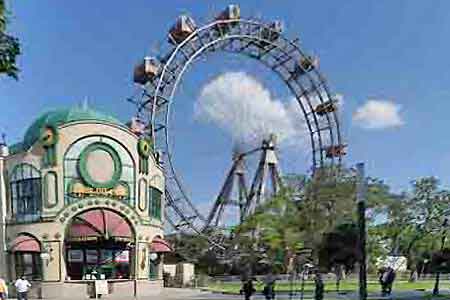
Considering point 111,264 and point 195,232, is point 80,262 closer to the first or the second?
point 111,264

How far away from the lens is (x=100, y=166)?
1797 inches

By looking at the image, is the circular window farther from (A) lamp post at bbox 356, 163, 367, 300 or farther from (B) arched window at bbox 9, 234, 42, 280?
(A) lamp post at bbox 356, 163, 367, 300

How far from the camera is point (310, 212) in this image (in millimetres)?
42750

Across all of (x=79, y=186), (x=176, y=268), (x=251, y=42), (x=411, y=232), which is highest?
(x=251, y=42)

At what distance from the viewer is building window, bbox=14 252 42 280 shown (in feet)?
Answer: 147

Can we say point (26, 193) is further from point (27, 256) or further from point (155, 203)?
point (155, 203)

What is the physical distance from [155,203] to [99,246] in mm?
5786

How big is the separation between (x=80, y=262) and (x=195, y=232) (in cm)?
1914

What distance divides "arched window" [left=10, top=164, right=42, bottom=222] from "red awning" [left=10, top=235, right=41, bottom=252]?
4.10 ft

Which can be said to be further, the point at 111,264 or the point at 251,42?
the point at 251,42

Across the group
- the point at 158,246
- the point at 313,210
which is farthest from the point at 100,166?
the point at 313,210

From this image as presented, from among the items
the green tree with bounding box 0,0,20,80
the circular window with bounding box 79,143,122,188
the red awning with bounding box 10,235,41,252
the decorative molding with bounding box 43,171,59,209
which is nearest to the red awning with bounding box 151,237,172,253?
the circular window with bounding box 79,143,122,188

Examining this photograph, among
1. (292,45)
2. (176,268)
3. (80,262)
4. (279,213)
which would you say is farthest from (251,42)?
(80,262)

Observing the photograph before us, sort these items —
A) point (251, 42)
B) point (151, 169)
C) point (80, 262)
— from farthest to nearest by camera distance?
point (251, 42), point (151, 169), point (80, 262)
